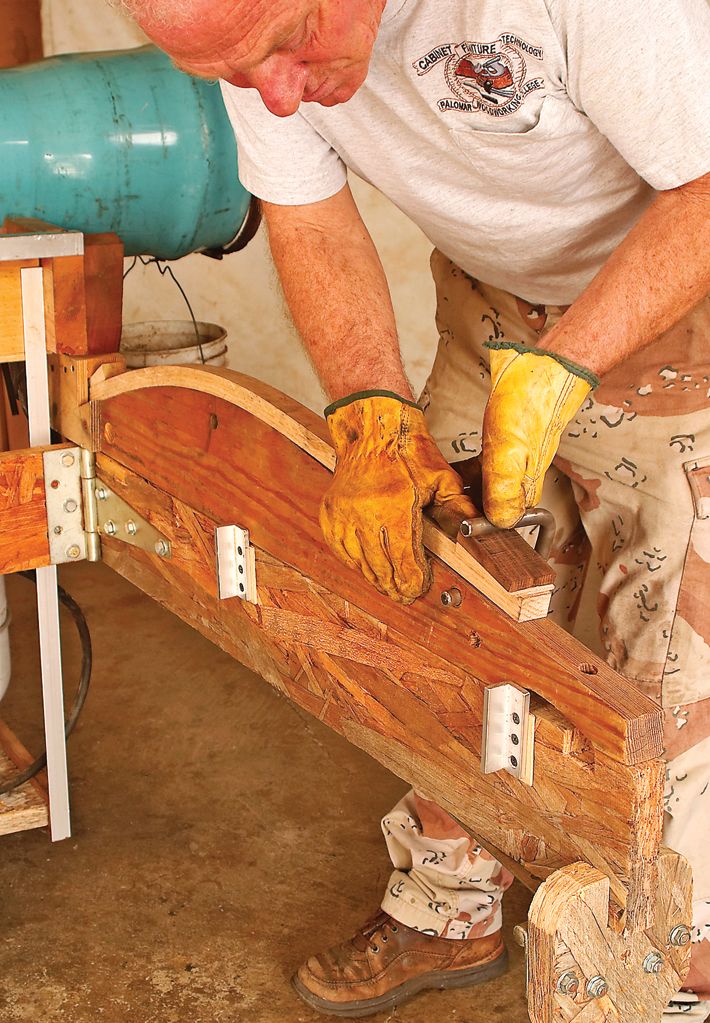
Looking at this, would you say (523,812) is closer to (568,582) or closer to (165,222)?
(568,582)

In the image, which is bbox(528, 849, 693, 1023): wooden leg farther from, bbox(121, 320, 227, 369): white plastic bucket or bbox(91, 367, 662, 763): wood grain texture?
bbox(121, 320, 227, 369): white plastic bucket

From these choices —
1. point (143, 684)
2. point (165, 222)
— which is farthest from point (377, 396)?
point (143, 684)

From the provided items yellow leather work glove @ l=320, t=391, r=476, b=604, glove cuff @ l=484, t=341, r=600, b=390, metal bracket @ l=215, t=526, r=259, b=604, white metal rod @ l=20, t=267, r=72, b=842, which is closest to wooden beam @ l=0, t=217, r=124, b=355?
white metal rod @ l=20, t=267, r=72, b=842

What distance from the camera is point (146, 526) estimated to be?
5.27ft

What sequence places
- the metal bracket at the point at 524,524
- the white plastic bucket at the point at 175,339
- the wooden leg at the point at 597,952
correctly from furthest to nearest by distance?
the white plastic bucket at the point at 175,339, the metal bracket at the point at 524,524, the wooden leg at the point at 597,952

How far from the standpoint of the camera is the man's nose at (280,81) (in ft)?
3.62

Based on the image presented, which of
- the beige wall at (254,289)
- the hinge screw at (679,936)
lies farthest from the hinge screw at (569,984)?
the beige wall at (254,289)

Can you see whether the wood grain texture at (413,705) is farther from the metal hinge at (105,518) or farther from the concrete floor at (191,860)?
the concrete floor at (191,860)

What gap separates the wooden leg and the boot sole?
92 cm

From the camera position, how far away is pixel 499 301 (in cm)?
165

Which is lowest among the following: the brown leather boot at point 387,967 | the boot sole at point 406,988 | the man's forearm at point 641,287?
the boot sole at point 406,988

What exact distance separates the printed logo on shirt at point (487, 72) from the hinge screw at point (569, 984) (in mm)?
871

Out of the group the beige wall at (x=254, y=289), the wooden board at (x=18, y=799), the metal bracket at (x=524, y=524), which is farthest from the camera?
the beige wall at (x=254, y=289)

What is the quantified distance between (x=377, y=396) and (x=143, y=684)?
5.81ft
